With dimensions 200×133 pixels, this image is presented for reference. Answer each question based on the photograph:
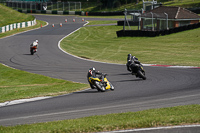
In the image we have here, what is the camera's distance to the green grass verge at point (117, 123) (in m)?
8.98

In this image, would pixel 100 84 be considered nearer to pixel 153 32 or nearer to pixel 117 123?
pixel 117 123

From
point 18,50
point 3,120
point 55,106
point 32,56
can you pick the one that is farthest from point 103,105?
point 18,50

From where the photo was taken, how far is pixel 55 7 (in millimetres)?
100438

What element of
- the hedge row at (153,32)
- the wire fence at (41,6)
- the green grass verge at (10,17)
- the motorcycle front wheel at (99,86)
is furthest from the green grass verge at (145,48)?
the wire fence at (41,6)

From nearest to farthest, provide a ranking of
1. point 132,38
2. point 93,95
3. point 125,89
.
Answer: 1. point 93,95
2. point 125,89
3. point 132,38

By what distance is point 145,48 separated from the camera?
3928cm

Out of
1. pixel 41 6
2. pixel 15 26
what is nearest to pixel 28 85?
pixel 15 26

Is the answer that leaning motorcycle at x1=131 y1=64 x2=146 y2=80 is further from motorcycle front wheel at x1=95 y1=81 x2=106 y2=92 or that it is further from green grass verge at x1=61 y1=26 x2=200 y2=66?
green grass verge at x1=61 y1=26 x2=200 y2=66

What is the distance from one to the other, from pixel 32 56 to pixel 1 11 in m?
47.0

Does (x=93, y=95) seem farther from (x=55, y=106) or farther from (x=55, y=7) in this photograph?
(x=55, y=7)

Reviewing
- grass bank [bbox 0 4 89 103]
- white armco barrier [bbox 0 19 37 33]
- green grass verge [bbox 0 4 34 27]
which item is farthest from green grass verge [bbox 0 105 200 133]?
green grass verge [bbox 0 4 34 27]

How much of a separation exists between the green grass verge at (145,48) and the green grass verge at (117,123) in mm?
17118

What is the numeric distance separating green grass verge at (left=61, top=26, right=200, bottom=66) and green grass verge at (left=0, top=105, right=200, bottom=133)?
17.1 meters

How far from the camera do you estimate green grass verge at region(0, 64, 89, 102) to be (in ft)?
54.6
